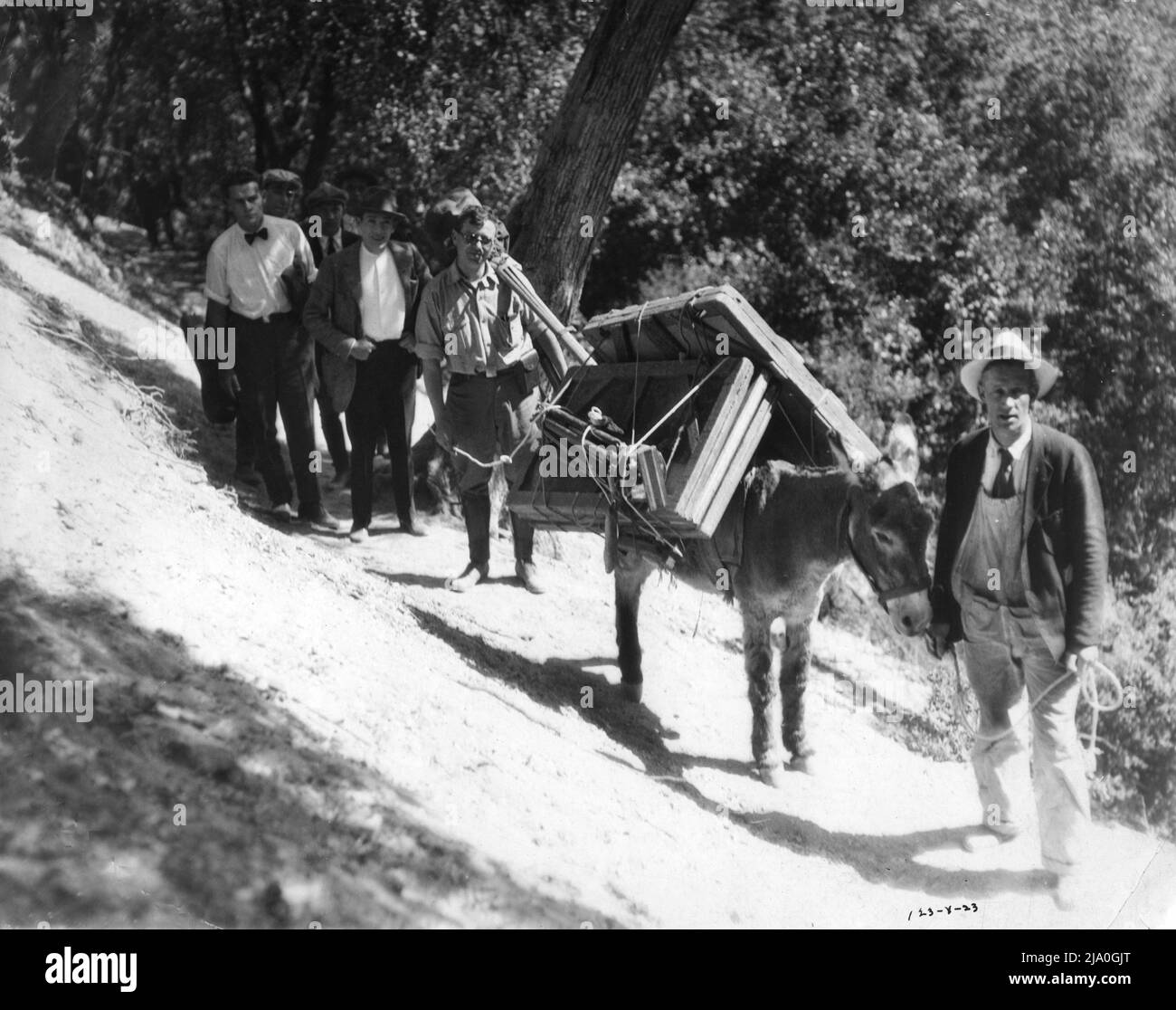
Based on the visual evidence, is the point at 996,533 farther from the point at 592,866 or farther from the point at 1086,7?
the point at 1086,7

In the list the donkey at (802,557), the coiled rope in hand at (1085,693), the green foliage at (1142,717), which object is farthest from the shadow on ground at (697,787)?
the green foliage at (1142,717)

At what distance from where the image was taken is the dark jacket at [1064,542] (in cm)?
481

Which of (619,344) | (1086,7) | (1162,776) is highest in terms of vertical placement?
(1086,7)

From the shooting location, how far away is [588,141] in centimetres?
796

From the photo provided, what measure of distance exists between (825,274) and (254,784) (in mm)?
8996

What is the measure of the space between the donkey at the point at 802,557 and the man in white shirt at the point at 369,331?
78.7 inches

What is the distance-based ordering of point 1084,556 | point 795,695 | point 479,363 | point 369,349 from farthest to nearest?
point 369,349 → point 479,363 → point 795,695 → point 1084,556

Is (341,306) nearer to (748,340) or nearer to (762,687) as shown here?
(748,340)

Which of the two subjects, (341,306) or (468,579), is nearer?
(468,579)

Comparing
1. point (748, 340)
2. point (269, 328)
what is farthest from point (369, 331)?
point (748, 340)

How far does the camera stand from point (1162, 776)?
332 inches

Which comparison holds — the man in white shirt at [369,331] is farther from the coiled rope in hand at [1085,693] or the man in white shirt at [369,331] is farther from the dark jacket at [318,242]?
the coiled rope in hand at [1085,693]

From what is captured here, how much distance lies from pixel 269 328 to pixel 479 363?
1560mm
